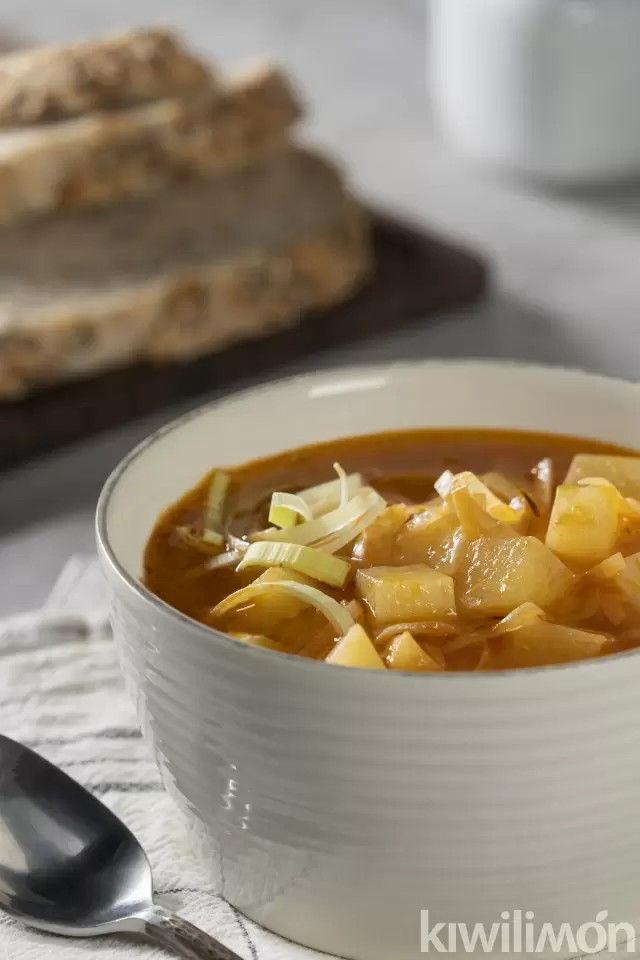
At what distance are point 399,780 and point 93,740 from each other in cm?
58

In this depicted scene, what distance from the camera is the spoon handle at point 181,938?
113 centimetres

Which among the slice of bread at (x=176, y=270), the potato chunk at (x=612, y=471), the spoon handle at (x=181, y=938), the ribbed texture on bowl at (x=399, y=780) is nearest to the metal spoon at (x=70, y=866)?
the spoon handle at (x=181, y=938)

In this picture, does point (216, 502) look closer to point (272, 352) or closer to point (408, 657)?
point (408, 657)

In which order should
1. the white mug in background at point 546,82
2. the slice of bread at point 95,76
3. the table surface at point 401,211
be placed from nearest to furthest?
the table surface at point 401,211 → the slice of bread at point 95,76 → the white mug in background at point 546,82

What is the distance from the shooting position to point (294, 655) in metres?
1.04

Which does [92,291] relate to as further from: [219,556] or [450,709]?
[450,709]

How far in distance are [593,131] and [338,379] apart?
1951 mm

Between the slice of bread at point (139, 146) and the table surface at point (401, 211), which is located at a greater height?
the slice of bread at point (139, 146)

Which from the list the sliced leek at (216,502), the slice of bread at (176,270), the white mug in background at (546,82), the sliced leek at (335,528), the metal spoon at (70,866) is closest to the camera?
the metal spoon at (70,866)

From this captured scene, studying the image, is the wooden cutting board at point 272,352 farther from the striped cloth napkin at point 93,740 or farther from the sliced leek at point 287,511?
the sliced leek at point 287,511

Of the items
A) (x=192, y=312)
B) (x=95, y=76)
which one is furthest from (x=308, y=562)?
(x=95, y=76)

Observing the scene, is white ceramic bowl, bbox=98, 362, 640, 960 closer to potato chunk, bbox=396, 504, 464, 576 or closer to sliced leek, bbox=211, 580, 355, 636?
sliced leek, bbox=211, 580, 355, 636

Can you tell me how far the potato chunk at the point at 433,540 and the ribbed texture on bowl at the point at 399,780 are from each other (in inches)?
10.6

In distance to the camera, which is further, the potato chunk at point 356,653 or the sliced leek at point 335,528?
the sliced leek at point 335,528
